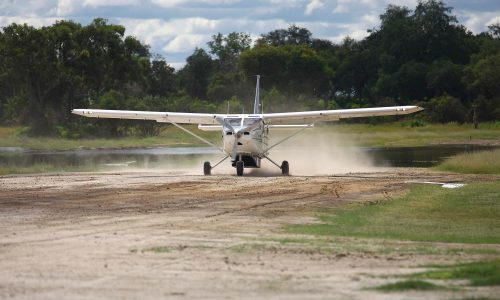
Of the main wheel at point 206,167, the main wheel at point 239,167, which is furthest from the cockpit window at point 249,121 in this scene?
the main wheel at point 206,167

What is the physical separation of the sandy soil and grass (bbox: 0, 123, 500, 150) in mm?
38577

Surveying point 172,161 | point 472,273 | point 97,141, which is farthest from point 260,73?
point 472,273

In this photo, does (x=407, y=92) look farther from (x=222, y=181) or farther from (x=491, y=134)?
(x=222, y=181)

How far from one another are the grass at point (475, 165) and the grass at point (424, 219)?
28.4 feet

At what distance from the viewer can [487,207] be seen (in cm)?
1938

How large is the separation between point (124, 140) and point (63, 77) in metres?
8.74

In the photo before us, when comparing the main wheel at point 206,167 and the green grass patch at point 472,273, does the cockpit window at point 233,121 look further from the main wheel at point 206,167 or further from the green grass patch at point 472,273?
the green grass patch at point 472,273

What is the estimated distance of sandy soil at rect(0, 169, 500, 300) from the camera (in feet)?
33.7

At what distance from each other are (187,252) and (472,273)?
3.52 metres

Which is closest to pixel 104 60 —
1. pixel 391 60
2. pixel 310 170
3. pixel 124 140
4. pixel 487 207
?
pixel 124 140

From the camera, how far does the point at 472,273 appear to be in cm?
1113

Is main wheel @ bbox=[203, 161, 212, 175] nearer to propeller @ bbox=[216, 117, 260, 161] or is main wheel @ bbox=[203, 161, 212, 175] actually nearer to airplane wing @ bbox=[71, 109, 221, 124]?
propeller @ bbox=[216, 117, 260, 161]

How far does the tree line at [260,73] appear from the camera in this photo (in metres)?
72.3

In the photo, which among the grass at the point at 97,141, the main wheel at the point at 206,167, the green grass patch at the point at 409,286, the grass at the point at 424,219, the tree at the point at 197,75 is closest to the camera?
the green grass patch at the point at 409,286
